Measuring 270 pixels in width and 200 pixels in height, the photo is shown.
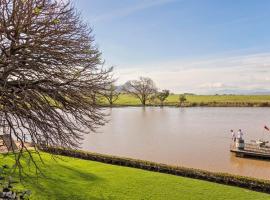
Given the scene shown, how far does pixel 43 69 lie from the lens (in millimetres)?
7824

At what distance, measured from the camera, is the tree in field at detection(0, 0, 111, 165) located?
7.24 m

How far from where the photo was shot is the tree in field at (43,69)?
7238mm

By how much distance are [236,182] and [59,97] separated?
881 cm

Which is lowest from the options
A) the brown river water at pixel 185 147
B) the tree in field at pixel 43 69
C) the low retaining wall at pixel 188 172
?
the brown river water at pixel 185 147

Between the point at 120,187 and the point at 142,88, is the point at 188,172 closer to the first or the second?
the point at 120,187

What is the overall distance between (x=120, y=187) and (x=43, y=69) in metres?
6.08

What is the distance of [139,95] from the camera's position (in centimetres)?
10981

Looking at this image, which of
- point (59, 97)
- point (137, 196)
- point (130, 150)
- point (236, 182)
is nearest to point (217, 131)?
point (130, 150)

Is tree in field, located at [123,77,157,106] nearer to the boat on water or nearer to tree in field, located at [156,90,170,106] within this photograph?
tree in field, located at [156,90,170,106]

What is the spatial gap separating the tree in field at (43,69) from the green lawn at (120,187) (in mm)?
2820

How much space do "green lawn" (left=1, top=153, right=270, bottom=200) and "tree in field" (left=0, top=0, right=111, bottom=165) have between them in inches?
111

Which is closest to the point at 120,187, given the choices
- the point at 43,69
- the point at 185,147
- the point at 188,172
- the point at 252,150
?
the point at 188,172

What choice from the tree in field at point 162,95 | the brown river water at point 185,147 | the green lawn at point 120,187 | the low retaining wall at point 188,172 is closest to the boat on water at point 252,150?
the brown river water at point 185,147

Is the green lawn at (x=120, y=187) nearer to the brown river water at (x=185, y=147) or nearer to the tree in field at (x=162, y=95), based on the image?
the brown river water at (x=185, y=147)
